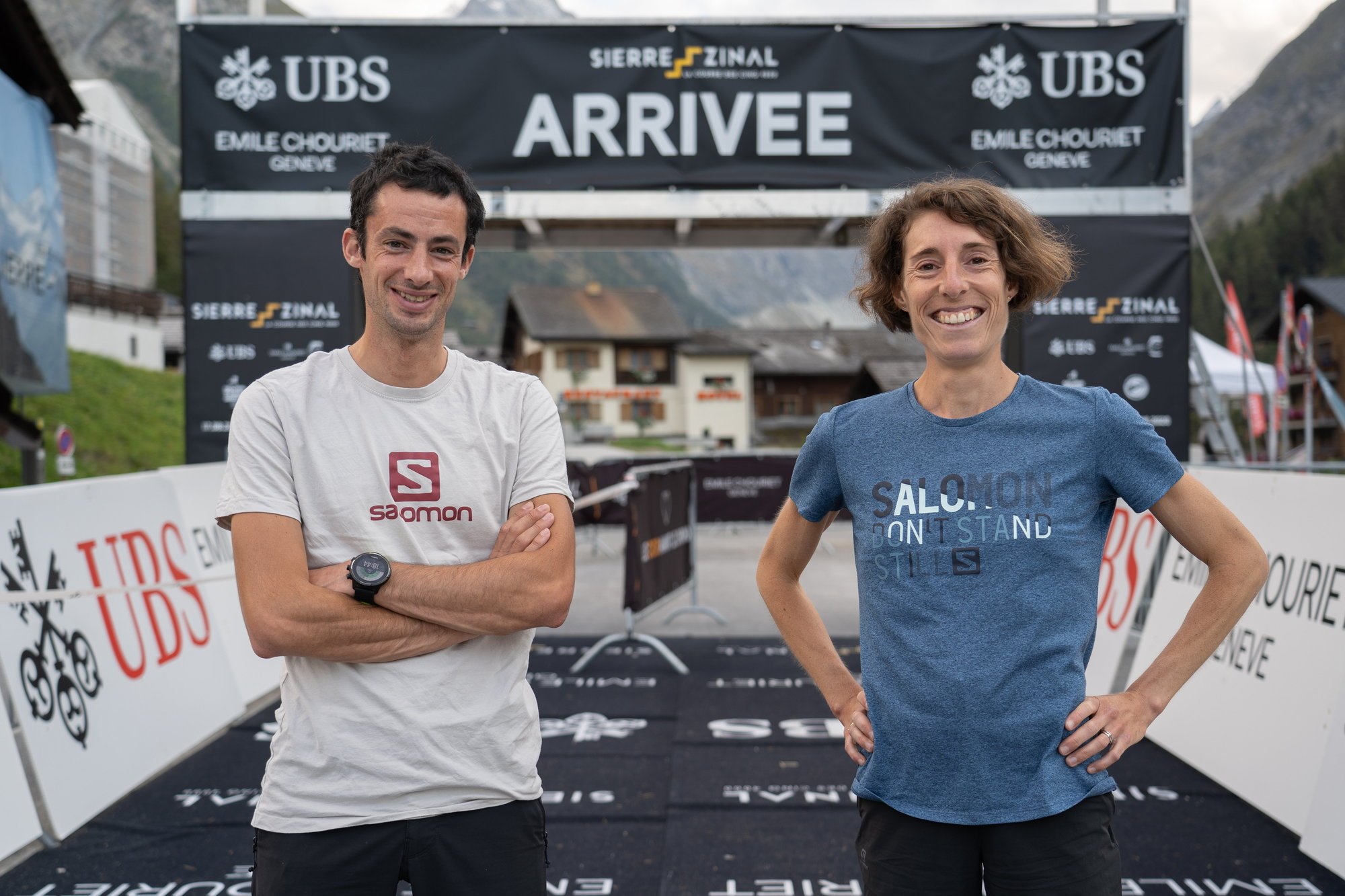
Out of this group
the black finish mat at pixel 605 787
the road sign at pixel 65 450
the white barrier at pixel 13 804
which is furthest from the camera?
the road sign at pixel 65 450

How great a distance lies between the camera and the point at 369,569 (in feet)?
6.50

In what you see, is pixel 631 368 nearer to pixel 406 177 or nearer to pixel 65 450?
pixel 65 450

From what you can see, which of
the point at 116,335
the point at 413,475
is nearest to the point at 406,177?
the point at 413,475

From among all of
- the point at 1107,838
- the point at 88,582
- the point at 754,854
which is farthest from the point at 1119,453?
the point at 88,582

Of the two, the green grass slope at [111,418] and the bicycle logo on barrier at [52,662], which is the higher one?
the green grass slope at [111,418]

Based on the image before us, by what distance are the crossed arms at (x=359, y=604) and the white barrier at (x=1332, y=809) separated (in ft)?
10.9

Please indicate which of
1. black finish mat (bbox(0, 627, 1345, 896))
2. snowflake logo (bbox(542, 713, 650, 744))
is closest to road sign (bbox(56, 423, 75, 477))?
black finish mat (bbox(0, 627, 1345, 896))

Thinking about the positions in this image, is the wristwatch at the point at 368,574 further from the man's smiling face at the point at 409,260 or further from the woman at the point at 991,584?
the woman at the point at 991,584

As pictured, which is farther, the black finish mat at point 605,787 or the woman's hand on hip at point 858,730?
the black finish mat at point 605,787

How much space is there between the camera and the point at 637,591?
25.0 feet

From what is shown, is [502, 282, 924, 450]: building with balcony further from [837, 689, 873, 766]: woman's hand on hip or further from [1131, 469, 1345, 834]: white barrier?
[837, 689, 873, 766]: woman's hand on hip

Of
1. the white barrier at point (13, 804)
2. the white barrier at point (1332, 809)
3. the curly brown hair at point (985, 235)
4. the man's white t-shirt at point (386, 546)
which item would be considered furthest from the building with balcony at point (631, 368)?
the man's white t-shirt at point (386, 546)

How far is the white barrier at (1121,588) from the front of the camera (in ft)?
20.9

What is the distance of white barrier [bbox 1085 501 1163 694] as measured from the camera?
6355 mm
